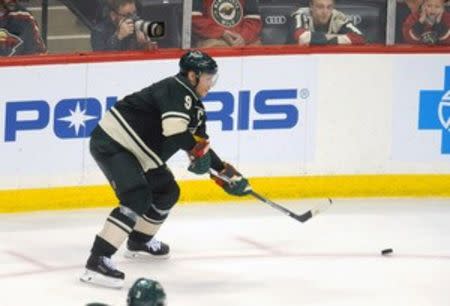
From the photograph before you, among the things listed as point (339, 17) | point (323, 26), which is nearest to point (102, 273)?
point (323, 26)

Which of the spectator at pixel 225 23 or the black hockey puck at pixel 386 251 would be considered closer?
the black hockey puck at pixel 386 251

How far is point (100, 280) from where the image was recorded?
7.29 m

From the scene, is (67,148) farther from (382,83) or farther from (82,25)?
(382,83)

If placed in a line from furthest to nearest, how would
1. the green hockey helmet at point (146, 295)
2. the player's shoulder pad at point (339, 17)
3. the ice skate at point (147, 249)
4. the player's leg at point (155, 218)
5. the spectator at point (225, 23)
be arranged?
the player's shoulder pad at point (339, 17), the spectator at point (225, 23), the ice skate at point (147, 249), the player's leg at point (155, 218), the green hockey helmet at point (146, 295)

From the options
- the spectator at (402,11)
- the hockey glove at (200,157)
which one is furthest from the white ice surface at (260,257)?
the spectator at (402,11)

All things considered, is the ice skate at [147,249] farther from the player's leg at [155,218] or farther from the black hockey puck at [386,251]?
the black hockey puck at [386,251]

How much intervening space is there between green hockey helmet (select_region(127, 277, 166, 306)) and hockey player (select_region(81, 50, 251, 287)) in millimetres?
2775

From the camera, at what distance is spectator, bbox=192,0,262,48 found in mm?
9523

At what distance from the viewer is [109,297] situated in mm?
7117

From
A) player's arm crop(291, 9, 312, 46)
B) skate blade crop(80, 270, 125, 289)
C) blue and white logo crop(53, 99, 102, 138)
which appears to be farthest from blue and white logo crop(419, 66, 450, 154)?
skate blade crop(80, 270, 125, 289)

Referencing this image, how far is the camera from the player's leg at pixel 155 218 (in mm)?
7652

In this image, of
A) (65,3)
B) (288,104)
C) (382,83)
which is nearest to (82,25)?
(65,3)

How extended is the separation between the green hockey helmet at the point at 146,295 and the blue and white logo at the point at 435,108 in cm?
558

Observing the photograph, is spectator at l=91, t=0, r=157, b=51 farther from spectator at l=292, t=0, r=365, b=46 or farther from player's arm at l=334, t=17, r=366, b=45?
player's arm at l=334, t=17, r=366, b=45
